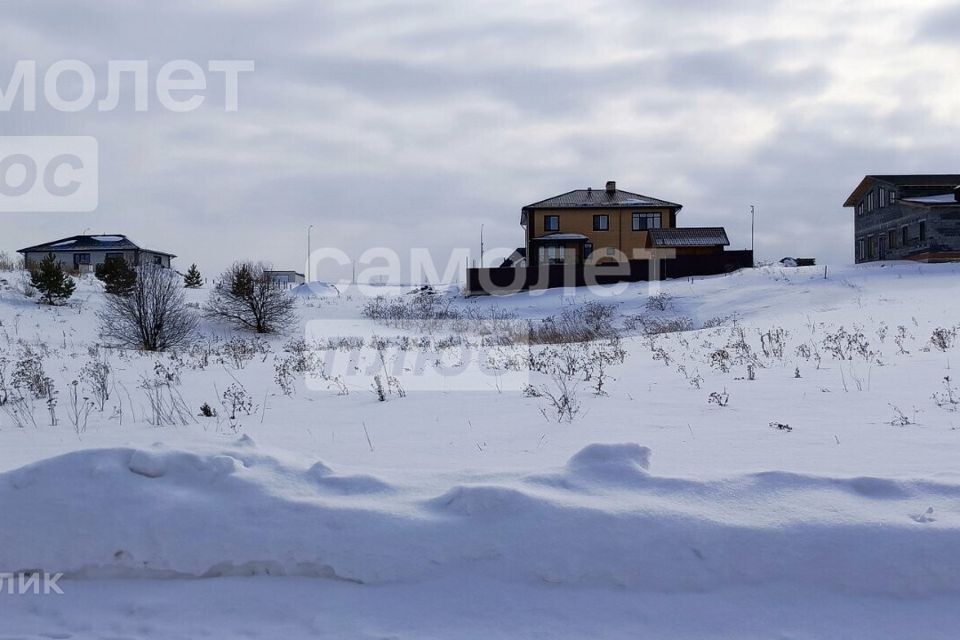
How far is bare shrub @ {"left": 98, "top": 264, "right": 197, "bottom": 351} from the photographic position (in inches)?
974

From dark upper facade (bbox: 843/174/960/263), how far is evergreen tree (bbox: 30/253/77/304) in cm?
4304

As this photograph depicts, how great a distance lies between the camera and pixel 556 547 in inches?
135

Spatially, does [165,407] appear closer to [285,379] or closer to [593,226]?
[285,379]

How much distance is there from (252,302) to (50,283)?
8927 mm

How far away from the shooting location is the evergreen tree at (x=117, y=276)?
1030 inches

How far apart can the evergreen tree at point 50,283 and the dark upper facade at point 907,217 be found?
141 feet

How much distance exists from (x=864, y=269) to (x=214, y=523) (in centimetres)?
3647

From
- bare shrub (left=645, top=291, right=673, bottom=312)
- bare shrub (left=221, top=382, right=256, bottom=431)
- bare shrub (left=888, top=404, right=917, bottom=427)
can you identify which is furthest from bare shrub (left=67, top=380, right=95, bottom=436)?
bare shrub (left=645, top=291, right=673, bottom=312)

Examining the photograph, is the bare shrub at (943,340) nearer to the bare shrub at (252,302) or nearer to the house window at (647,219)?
the bare shrub at (252,302)

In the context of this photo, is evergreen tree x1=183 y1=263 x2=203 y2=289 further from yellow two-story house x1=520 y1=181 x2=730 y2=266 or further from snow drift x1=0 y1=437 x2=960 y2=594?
snow drift x1=0 y1=437 x2=960 y2=594

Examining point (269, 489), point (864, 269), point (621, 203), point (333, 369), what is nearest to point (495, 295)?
point (621, 203)

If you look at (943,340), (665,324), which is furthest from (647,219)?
(943,340)

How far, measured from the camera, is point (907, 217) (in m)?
38.7

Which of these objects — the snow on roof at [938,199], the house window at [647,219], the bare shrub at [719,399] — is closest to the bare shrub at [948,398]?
the bare shrub at [719,399]
